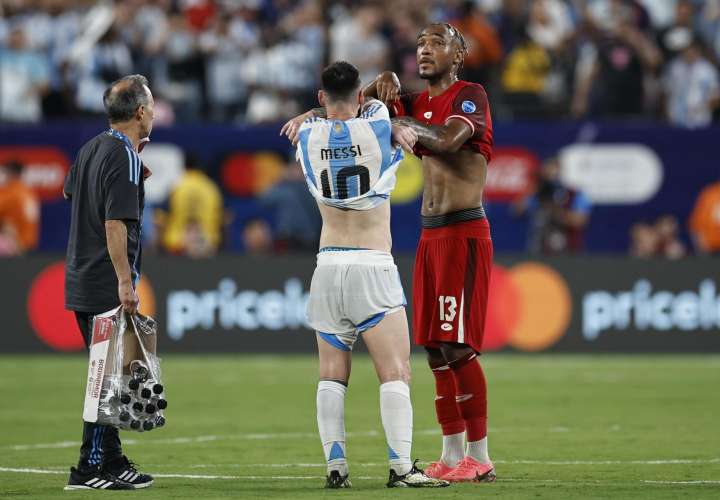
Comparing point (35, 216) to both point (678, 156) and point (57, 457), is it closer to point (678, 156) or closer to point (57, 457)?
point (678, 156)

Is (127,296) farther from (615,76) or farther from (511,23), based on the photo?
(511,23)

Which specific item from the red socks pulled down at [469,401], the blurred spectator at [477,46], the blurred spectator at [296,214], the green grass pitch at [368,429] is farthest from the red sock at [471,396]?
the blurred spectator at [477,46]

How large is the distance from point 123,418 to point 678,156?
1401cm

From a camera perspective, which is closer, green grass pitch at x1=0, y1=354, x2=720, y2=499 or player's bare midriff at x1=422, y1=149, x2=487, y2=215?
green grass pitch at x1=0, y1=354, x2=720, y2=499

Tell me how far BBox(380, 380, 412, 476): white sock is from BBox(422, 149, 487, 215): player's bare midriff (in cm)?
138

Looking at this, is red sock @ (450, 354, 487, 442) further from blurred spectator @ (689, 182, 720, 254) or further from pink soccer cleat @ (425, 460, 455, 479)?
blurred spectator @ (689, 182, 720, 254)

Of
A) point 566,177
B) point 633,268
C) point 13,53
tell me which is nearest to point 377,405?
point 633,268

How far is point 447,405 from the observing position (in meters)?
9.33

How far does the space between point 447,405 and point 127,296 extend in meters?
2.20

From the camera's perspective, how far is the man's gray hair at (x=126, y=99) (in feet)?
28.7

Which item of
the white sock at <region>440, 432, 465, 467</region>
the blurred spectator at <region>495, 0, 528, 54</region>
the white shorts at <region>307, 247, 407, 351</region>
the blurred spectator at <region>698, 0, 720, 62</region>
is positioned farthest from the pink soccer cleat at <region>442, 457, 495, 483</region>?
the blurred spectator at <region>698, 0, 720, 62</region>

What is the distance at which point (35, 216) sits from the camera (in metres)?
20.6

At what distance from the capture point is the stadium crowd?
2141cm

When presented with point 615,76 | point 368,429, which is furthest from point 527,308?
point 368,429
